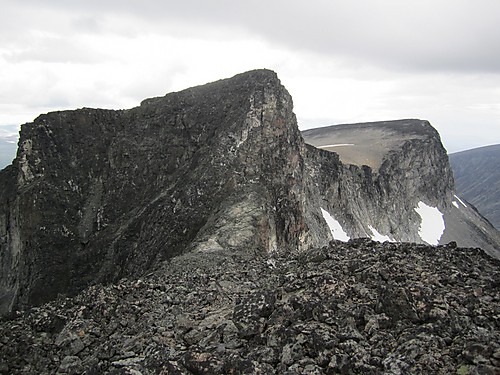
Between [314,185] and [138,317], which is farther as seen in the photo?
[314,185]

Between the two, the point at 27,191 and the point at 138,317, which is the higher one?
the point at 27,191

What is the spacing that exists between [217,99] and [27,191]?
20.6 metres

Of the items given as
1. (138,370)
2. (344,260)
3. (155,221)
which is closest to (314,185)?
(155,221)

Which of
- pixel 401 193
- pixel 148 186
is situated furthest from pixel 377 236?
pixel 148 186

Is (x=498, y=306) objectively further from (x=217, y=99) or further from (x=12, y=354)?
(x=217, y=99)

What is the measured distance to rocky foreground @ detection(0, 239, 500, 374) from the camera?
8906 mm

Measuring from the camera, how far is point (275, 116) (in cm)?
4144

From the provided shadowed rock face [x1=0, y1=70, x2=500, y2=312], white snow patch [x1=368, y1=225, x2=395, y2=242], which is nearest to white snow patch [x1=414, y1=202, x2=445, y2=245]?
white snow patch [x1=368, y1=225, x2=395, y2=242]

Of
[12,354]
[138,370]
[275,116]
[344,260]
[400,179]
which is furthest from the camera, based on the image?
[400,179]

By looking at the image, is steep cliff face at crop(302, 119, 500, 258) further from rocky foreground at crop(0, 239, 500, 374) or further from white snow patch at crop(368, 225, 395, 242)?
rocky foreground at crop(0, 239, 500, 374)

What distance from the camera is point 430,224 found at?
325 ft

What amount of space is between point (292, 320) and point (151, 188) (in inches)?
1371

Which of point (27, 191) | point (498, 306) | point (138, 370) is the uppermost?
point (27, 191)

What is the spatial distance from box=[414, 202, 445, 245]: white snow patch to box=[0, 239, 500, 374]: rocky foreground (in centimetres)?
8571
